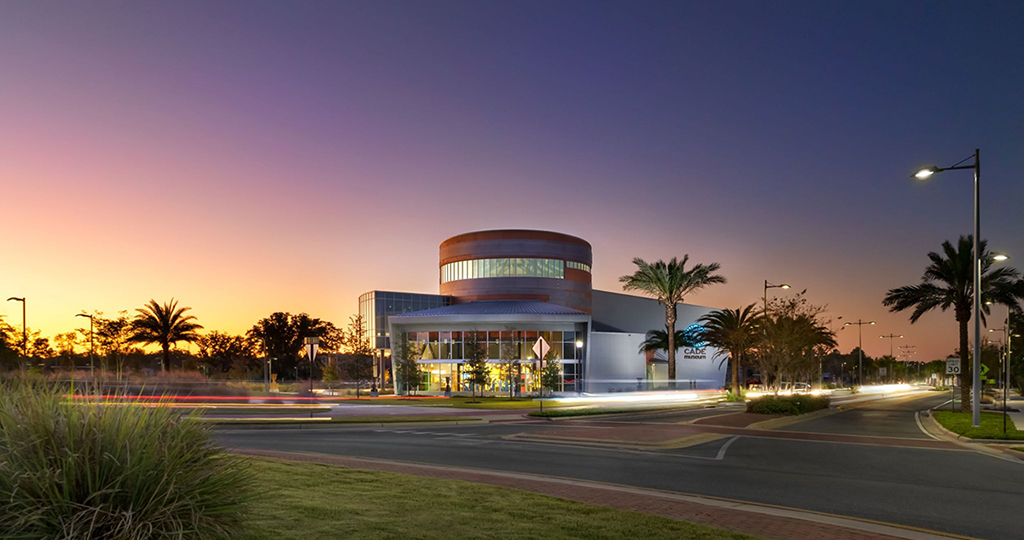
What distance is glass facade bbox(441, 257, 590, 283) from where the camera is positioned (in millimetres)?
75938

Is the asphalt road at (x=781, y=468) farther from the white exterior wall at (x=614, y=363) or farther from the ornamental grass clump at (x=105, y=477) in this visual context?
the white exterior wall at (x=614, y=363)

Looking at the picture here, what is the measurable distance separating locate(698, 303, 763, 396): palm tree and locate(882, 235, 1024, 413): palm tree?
12742 millimetres

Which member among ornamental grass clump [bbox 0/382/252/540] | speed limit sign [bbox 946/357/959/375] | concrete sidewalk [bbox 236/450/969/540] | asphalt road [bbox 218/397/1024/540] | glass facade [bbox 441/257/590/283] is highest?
glass facade [bbox 441/257/590/283]

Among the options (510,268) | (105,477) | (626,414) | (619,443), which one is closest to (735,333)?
(626,414)

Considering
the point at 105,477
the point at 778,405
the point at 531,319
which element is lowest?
the point at 778,405

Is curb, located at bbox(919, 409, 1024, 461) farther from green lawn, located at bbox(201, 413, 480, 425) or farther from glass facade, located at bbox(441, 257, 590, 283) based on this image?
glass facade, located at bbox(441, 257, 590, 283)

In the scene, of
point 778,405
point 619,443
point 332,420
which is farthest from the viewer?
point 778,405

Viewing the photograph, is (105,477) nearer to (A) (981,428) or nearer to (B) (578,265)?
(A) (981,428)

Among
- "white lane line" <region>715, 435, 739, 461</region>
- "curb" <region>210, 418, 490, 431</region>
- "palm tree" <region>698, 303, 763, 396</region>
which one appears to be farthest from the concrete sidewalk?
"palm tree" <region>698, 303, 763, 396</region>

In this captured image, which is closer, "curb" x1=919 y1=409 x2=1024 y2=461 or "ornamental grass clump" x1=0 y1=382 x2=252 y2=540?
"ornamental grass clump" x1=0 y1=382 x2=252 y2=540

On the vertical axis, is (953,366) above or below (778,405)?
above

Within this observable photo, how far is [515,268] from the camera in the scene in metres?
75.9

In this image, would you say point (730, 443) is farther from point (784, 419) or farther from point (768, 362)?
point (768, 362)

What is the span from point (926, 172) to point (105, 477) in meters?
25.0
